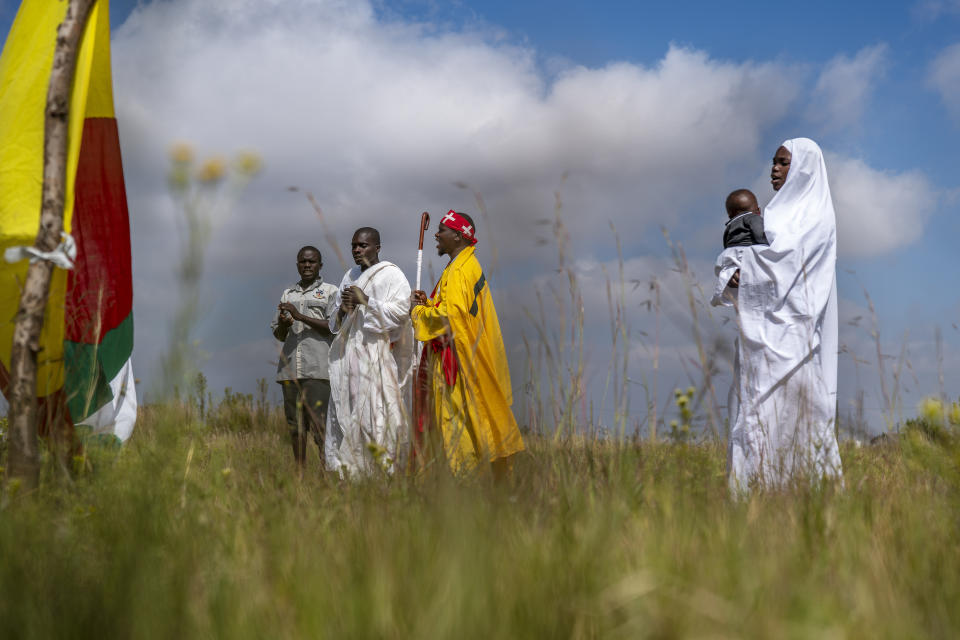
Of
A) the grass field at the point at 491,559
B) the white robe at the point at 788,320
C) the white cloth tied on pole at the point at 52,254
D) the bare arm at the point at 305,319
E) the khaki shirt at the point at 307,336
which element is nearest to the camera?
the grass field at the point at 491,559

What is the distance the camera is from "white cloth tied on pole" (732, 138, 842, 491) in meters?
3.91

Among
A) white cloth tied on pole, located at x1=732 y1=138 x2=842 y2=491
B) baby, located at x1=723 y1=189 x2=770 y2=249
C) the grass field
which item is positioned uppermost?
baby, located at x1=723 y1=189 x2=770 y2=249

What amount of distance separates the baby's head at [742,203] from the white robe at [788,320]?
0.88 ft

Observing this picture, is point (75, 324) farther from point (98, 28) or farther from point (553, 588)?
point (553, 588)

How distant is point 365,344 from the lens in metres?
5.70

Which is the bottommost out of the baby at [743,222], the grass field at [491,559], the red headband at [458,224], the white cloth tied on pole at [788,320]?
the grass field at [491,559]

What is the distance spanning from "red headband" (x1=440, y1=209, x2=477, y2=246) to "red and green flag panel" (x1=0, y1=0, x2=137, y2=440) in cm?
236

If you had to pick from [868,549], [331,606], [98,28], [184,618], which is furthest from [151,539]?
[98,28]

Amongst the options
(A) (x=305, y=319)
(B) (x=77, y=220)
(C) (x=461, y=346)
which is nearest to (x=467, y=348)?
(C) (x=461, y=346)

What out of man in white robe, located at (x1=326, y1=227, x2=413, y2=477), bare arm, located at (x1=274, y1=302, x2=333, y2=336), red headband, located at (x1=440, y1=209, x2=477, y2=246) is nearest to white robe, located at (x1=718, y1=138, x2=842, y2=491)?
red headband, located at (x1=440, y1=209, x2=477, y2=246)

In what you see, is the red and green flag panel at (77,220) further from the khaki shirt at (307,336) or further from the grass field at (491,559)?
the khaki shirt at (307,336)

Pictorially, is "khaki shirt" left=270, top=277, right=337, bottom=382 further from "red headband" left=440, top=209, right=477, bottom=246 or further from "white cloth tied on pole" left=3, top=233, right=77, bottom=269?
"white cloth tied on pole" left=3, top=233, right=77, bottom=269

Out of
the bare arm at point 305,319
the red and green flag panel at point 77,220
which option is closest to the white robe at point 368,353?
the bare arm at point 305,319

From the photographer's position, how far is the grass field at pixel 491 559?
133 cm
